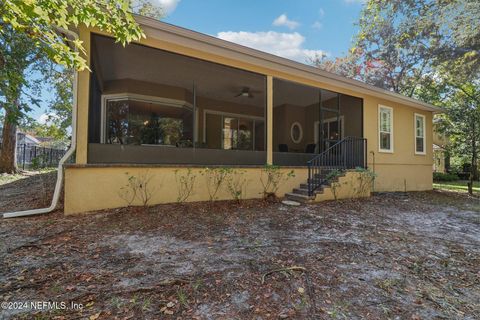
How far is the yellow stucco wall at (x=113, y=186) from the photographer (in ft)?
14.4

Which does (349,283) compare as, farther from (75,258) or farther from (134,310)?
(75,258)

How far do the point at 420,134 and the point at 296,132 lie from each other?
5.08 m

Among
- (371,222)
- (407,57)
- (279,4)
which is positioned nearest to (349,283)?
(371,222)

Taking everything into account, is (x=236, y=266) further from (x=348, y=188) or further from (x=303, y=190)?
(x=348, y=188)

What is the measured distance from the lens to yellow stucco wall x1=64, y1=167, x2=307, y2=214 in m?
4.39

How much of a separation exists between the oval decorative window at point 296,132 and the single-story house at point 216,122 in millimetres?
52

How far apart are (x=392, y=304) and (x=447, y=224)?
12.9 ft

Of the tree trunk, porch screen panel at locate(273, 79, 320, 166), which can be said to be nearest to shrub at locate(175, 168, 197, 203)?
porch screen panel at locate(273, 79, 320, 166)

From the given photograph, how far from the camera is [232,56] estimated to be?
5.89 metres

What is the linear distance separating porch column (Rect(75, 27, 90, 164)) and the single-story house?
0.06ft

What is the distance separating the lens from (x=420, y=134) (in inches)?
404

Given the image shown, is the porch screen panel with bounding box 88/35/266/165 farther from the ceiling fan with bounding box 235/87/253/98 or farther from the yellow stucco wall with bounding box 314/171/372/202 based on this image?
the yellow stucco wall with bounding box 314/171/372/202

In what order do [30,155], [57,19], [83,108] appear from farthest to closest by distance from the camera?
[30,155]
[83,108]
[57,19]

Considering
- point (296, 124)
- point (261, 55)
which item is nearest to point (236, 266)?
point (261, 55)
